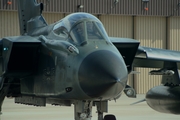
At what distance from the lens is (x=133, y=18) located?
27.4 m

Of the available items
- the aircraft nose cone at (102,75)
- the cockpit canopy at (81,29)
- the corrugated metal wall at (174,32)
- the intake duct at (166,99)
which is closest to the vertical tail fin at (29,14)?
the cockpit canopy at (81,29)

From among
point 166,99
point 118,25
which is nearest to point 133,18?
point 118,25

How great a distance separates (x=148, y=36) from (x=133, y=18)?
1384 millimetres

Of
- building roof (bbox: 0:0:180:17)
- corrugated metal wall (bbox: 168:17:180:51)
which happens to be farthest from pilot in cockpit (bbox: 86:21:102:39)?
corrugated metal wall (bbox: 168:17:180:51)

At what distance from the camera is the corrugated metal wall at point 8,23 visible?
2455 centimetres

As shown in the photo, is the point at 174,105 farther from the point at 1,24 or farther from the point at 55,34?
the point at 1,24

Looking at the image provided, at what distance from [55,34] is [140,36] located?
19038 mm

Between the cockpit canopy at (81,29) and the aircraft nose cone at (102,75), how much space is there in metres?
0.59

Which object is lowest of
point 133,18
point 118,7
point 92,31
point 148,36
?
point 148,36

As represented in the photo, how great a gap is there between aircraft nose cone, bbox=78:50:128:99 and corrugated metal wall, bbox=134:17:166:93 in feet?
66.0

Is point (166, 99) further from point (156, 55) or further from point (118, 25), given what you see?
point (118, 25)

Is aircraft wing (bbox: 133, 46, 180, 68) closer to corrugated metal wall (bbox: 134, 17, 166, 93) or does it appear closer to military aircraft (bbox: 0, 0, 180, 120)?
military aircraft (bbox: 0, 0, 180, 120)

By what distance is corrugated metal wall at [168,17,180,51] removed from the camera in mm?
27812

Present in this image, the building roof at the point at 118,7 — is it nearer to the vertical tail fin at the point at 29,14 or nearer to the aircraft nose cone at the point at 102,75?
the vertical tail fin at the point at 29,14
